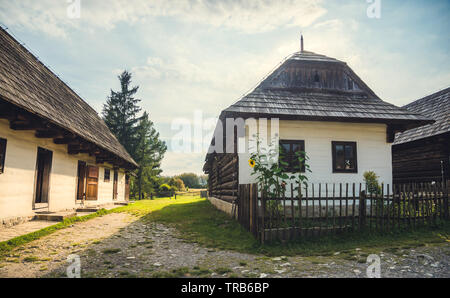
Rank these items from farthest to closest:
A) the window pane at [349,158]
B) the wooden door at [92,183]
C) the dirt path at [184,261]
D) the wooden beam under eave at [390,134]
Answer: the wooden door at [92,183]
the wooden beam under eave at [390,134]
the window pane at [349,158]
the dirt path at [184,261]

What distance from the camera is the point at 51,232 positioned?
6578mm

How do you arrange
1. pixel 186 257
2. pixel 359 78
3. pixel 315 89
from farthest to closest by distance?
pixel 359 78, pixel 315 89, pixel 186 257

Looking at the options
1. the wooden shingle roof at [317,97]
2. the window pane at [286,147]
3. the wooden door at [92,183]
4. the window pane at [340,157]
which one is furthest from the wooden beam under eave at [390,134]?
the wooden door at [92,183]

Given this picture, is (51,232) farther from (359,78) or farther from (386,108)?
(359,78)

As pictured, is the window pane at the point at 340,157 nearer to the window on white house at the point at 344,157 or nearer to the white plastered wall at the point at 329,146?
the window on white house at the point at 344,157

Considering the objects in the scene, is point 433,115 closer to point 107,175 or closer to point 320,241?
point 320,241

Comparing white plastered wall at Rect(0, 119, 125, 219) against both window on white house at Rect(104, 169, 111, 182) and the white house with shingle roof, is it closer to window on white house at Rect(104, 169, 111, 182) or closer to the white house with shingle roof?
window on white house at Rect(104, 169, 111, 182)

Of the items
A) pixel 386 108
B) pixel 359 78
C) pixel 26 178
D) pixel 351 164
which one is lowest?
pixel 26 178

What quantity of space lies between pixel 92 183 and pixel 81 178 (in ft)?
3.29

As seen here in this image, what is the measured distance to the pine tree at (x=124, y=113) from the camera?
31281mm

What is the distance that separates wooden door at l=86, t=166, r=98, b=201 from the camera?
39.2ft

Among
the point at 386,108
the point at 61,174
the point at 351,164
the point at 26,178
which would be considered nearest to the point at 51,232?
the point at 26,178

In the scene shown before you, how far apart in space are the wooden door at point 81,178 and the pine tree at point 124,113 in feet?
64.9
